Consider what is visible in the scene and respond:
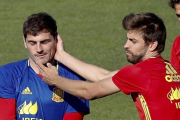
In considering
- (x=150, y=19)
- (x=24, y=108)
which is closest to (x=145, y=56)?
(x=150, y=19)

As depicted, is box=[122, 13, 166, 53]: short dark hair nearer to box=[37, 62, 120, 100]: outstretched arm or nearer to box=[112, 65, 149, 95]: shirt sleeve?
box=[112, 65, 149, 95]: shirt sleeve

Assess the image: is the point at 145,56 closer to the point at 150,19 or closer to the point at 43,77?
the point at 150,19

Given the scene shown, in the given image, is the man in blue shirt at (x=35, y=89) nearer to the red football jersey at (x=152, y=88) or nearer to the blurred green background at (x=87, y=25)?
the red football jersey at (x=152, y=88)

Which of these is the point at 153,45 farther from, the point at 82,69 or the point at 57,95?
the point at 57,95

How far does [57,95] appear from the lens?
22.6 feet

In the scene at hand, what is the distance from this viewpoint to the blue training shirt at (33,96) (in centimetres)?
675

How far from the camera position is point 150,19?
675 centimetres

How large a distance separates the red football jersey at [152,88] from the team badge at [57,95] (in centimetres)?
74

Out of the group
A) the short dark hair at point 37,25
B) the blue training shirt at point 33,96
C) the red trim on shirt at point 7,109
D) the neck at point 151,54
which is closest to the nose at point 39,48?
the short dark hair at point 37,25

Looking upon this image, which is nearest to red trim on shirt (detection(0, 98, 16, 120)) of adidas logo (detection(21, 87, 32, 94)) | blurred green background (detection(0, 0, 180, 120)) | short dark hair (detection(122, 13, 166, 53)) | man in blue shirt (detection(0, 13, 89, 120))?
man in blue shirt (detection(0, 13, 89, 120))

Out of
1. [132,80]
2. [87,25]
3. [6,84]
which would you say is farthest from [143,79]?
[87,25]

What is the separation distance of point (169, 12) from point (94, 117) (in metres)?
7.86

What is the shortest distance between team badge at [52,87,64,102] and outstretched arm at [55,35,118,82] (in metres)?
0.37

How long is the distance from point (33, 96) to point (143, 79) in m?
1.31
